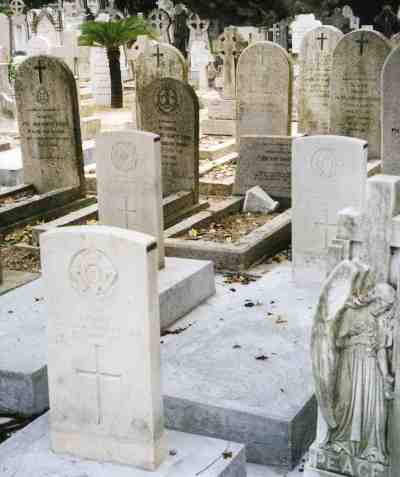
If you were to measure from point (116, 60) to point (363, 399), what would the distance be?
53.7 feet

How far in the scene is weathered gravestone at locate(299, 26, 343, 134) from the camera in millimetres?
14352

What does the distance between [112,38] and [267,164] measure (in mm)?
10234

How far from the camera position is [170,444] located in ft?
15.4

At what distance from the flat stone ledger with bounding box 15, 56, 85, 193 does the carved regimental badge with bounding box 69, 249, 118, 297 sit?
6310mm

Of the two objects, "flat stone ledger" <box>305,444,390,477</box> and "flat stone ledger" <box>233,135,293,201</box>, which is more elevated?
"flat stone ledger" <box>233,135,293,201</box>

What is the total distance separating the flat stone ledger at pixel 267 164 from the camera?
991 cm

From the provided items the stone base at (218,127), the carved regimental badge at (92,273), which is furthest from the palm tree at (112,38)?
the carved regimental badge at (92,273)

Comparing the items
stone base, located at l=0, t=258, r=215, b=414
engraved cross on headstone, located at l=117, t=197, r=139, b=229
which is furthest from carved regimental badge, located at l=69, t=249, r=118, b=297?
engraved cross on headstone, located at l=117, t=197, r=139, b=229

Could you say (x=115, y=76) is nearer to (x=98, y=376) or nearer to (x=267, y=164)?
(x=267, y=164)

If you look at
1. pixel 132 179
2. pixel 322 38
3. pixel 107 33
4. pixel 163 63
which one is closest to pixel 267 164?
pixel 132 179

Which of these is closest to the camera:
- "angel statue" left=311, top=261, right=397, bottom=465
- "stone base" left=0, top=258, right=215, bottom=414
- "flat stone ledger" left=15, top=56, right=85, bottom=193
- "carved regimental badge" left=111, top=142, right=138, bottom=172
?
"angel statue" left=311, top=261, right=397, bottom=465

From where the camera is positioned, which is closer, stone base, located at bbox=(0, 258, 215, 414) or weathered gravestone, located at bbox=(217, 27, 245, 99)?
stone base, located at bbox=(0, 258, 215, 414)

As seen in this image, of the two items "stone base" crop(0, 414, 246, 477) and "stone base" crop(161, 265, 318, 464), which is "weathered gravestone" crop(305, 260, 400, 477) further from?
"stone base" crop(161, 265, 318, 464)

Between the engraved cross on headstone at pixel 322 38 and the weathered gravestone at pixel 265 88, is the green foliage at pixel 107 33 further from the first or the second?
the weathered gravestone at pixel 265 88
